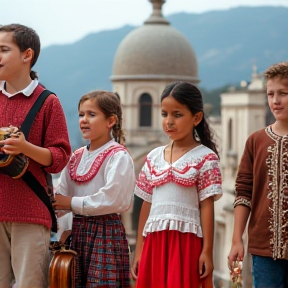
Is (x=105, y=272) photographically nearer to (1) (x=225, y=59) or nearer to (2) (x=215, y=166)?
(2) (x=215, y=166)

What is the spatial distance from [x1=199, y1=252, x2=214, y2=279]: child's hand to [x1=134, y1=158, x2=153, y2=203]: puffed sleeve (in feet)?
1.50

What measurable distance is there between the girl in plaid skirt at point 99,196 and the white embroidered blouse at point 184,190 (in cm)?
17

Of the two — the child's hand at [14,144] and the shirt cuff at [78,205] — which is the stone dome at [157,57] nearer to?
the shirt cuff at [78,205]

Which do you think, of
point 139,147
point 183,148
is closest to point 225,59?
point 139,147

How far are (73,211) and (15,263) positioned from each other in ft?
1.50

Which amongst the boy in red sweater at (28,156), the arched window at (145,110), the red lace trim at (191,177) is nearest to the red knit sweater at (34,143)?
the boy in red sweater at (28,156)

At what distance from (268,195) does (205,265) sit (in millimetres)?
479

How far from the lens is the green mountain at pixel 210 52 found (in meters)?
146

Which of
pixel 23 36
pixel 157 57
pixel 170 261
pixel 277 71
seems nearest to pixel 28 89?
pixel 23 36

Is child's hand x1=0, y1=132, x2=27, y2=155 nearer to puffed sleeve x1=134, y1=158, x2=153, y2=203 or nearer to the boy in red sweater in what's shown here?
the boy in red sweater

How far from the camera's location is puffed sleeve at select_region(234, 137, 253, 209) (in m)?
5.30

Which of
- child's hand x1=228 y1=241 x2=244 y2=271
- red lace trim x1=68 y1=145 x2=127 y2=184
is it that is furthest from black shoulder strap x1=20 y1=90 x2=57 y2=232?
child's hand x1=228 y1=241 x2=244 y2=271

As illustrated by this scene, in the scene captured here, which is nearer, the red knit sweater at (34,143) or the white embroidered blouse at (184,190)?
the red knit sweater at (34,143)

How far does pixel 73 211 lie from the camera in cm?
544
